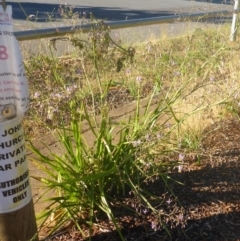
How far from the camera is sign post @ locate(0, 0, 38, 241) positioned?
236cm

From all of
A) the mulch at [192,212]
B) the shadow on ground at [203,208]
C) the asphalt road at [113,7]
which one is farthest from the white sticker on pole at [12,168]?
the asphalt road at [113,7]

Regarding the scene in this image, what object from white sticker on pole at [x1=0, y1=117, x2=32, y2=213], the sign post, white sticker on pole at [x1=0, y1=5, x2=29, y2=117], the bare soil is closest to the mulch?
the bare soil

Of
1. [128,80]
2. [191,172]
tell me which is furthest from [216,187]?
[128,80]

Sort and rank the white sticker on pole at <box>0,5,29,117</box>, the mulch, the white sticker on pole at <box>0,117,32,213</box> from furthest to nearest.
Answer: the mulch → the white sticker on pole at <box>0,117,32,213</box> → the white sticker on pole at <box>0,5,29,117</box>

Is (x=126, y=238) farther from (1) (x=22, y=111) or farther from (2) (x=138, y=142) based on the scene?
(1) (x=22, y=111)

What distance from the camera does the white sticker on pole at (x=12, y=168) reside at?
2502 mm

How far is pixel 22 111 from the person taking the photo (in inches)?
97.8

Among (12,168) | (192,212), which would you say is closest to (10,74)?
(12,168)

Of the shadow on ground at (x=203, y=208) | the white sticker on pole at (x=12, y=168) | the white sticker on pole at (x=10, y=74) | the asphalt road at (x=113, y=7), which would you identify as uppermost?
the white sticker on pole at (x=10, y=74)

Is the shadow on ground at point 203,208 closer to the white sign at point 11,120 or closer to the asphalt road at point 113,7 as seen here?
the white sign at point 11,120

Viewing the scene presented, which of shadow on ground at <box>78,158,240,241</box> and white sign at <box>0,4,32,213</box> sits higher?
white sign at <box>0,4,32,213</box>

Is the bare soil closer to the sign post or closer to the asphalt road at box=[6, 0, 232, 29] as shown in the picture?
the sign post

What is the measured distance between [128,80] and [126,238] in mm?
2917

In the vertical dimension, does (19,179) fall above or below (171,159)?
above
